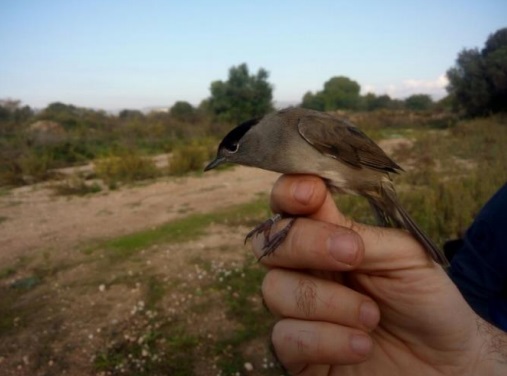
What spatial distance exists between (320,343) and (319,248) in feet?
1.43

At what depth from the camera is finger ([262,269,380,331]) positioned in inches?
75.2

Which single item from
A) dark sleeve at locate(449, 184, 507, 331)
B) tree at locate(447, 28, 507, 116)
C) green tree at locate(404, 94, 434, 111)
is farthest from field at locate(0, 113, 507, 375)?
green tree at locate(404, 94, 434, 111)

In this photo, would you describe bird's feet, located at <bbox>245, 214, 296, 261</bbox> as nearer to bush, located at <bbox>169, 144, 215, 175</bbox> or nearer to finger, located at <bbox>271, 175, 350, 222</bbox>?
finger, located at <bbox>271, 175, 350, 222</bbox>

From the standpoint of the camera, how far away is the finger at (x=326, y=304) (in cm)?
191

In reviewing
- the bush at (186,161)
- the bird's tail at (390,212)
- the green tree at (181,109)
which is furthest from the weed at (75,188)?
the green tree at (181,109)

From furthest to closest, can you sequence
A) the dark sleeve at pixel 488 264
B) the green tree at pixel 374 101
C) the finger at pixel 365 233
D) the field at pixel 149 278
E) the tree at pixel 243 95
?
the green tree at pixel 374 101
the tree at pixel 243 95
the field at pixel 149 278
the dark sleeve at pixel 488 264
the finger at pixel 365 233

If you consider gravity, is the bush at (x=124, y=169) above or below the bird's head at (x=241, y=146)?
below

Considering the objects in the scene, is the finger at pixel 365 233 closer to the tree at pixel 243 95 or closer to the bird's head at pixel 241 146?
the bird's head at pixel 241 146

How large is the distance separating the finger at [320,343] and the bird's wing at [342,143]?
3.28 ft

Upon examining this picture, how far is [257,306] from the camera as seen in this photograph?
562 centimetres

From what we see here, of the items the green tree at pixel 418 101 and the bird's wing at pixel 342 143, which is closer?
the bird's wing at pixel 342 143

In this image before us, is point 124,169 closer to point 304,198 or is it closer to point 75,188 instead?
point 75,188

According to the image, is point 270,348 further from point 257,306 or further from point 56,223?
point 56,223

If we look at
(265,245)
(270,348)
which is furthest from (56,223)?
(265,245)
